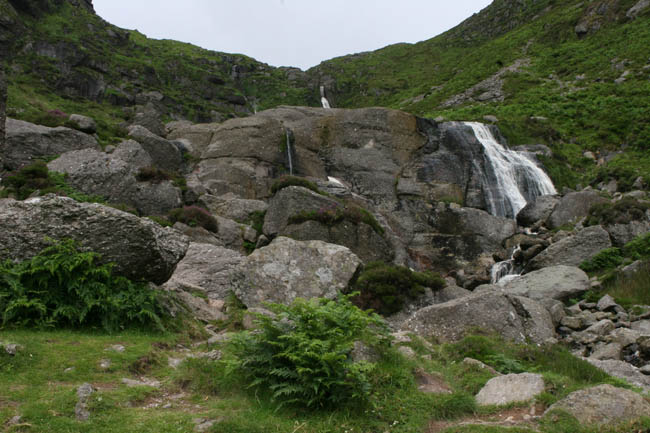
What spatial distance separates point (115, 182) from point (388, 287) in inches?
556

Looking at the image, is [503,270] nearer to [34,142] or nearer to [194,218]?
[194,218]

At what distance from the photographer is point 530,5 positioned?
3974 inches

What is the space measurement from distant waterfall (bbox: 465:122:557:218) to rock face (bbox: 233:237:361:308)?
2278 cm

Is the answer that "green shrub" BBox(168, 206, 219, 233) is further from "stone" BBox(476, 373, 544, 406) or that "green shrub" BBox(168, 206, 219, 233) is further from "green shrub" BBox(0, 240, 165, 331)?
"stone" BBox(476, 373, 544, 406)

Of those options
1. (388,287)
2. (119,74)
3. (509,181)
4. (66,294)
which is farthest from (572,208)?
(119,74)

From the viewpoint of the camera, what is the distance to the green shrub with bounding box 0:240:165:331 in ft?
24.7

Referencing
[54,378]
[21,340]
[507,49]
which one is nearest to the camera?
[54,378]

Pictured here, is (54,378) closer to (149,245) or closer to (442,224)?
(149,245)

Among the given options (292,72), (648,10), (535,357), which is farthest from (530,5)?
(535,357)

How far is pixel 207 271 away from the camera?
1437 cm

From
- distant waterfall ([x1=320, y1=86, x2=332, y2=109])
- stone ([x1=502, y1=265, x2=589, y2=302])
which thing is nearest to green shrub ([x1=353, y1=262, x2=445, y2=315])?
stone ([x1=502, y1=265, x2=589, y2=302])

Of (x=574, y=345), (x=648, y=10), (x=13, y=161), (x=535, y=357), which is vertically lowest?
(x=574, y=345)

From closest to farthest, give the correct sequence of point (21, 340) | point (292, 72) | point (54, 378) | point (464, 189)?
point (54, 378) → point (21, 340) → point (464, 189) → point (292, 72)

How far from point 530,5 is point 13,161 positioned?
357ft
